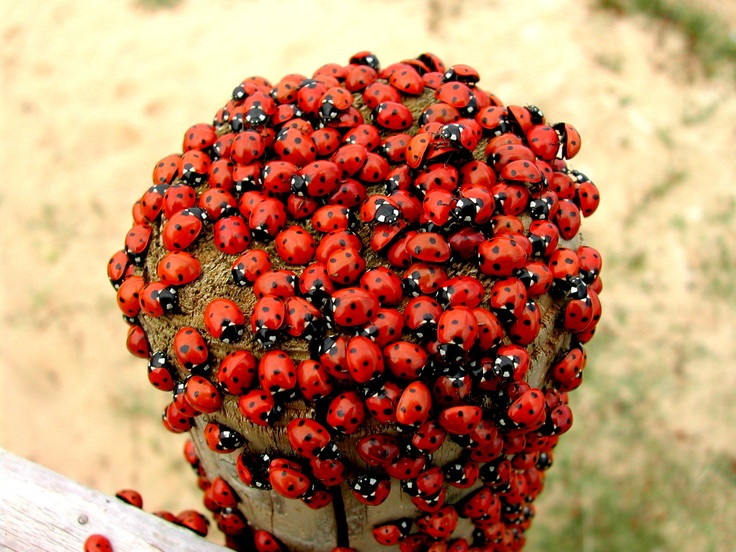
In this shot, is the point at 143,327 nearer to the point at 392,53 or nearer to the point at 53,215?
the point at 53,215

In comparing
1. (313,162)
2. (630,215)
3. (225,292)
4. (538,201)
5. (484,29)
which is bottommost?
(225,292)

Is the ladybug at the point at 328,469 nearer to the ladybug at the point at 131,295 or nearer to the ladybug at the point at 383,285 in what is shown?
the ladybug at the point at 383,285

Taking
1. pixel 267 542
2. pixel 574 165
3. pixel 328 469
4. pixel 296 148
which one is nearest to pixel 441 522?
pixel 328 469

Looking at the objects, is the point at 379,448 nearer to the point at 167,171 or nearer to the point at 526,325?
the point at 526,325

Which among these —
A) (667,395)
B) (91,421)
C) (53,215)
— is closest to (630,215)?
(667,395)

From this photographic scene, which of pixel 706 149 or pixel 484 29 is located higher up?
pixel 484 29

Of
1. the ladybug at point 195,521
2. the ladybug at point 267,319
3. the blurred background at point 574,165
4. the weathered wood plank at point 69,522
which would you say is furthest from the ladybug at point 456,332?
the blurred background at point 574,165
